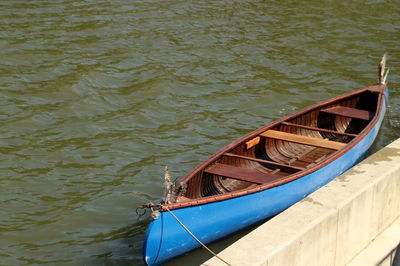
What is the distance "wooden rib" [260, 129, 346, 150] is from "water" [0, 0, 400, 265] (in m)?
1.42

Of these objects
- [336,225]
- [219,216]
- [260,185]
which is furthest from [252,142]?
[336,225]

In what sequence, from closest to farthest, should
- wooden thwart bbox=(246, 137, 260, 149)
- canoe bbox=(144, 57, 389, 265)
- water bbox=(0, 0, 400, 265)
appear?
canoe bbox=(144, 57, 389, 265)
water bbox=(0, 0, 400, 265)
wooden thwart bbox=(246, 137, 260, 149)

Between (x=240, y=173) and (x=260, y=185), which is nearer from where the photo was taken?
(x=260, y=185)

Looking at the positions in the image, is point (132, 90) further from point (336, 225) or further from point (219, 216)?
point (336, 225)

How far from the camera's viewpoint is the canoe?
24.6ft

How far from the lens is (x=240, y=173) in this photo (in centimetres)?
907

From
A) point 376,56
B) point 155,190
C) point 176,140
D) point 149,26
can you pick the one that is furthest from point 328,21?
point 155,190

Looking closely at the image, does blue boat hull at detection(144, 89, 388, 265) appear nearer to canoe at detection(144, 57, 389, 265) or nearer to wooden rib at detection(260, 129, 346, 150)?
canoe at detection(144, 57, 389, 265)

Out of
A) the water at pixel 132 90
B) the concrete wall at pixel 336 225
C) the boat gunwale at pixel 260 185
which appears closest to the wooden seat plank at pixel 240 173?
the boat gunwale at pixel 260 185

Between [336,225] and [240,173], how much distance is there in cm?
327

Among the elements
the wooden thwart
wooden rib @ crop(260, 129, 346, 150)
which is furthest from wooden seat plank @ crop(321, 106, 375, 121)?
the wooden thwart

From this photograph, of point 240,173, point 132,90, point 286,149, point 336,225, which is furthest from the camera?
point 132,90

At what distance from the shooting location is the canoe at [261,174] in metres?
7.50

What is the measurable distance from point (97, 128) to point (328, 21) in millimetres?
10124
